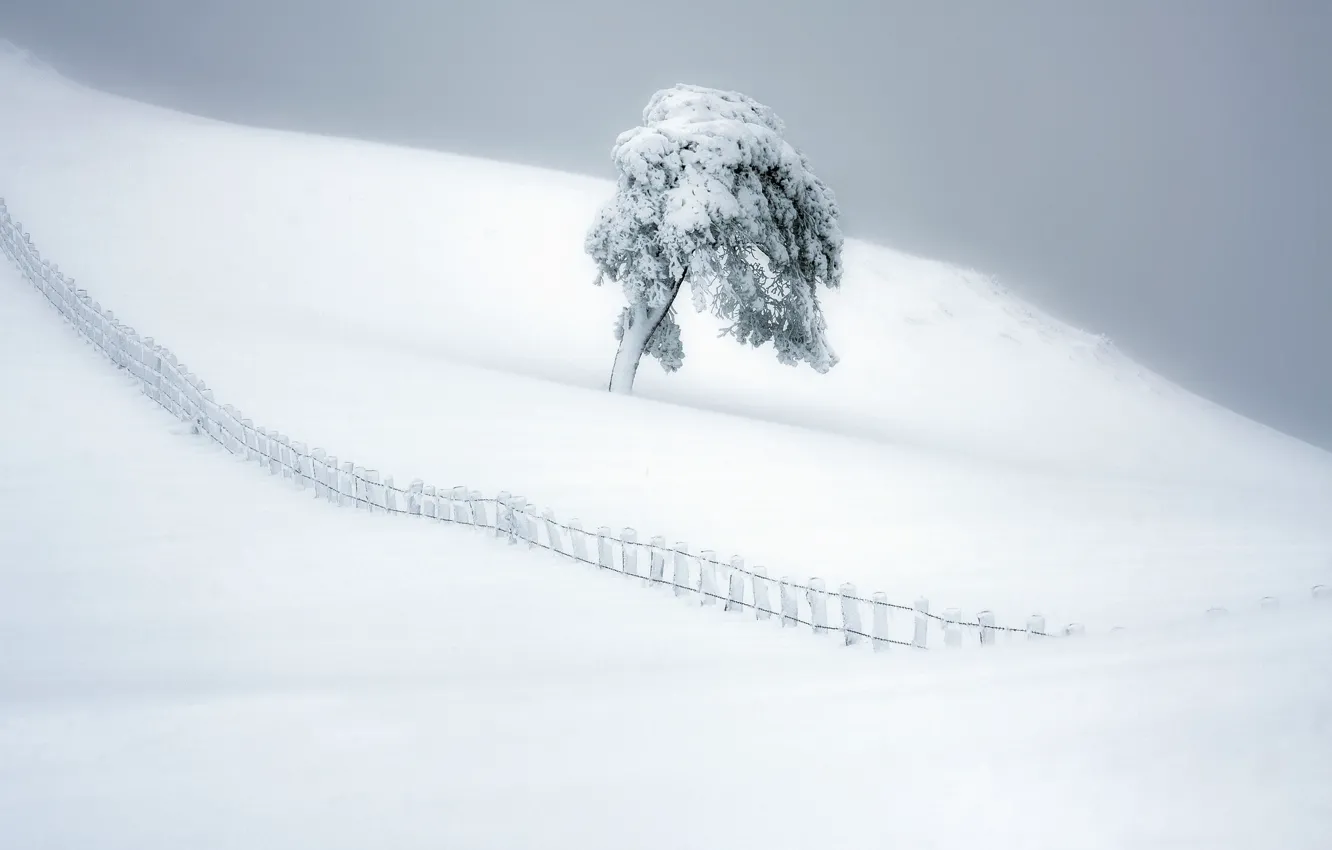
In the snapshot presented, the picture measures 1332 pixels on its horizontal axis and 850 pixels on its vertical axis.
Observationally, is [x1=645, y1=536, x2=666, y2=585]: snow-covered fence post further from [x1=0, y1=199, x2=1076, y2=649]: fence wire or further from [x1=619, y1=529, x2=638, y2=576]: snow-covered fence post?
[x1=619, y1=529, x2=638, y2=576]: snow-covered fence post

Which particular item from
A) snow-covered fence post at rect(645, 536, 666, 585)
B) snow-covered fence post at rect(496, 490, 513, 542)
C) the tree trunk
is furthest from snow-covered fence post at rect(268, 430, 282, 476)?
the tree trunk

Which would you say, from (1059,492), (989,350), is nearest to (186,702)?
(1059,492)

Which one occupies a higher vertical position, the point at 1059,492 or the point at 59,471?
the point at 1059,492

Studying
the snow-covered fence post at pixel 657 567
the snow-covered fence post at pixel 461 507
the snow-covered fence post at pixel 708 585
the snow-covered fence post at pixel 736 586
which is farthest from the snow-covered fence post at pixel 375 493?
the snow-covered fence post at pixel 736 586

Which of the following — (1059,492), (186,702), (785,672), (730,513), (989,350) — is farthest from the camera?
(989,350)

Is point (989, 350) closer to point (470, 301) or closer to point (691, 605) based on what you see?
point (470, 301)

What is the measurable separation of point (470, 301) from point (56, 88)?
155 ft

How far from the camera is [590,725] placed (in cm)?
824

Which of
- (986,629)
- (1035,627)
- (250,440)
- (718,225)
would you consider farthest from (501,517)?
(718,225)

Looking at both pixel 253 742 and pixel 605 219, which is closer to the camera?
pixel 253 742

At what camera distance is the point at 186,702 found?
8695 millimetres

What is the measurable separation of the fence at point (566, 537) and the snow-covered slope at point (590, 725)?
0.33 m

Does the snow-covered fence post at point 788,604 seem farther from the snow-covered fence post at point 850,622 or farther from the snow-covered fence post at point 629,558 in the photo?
the snow-covered fence post at point 629,558

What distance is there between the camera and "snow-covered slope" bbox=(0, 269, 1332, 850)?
6.59 metres
